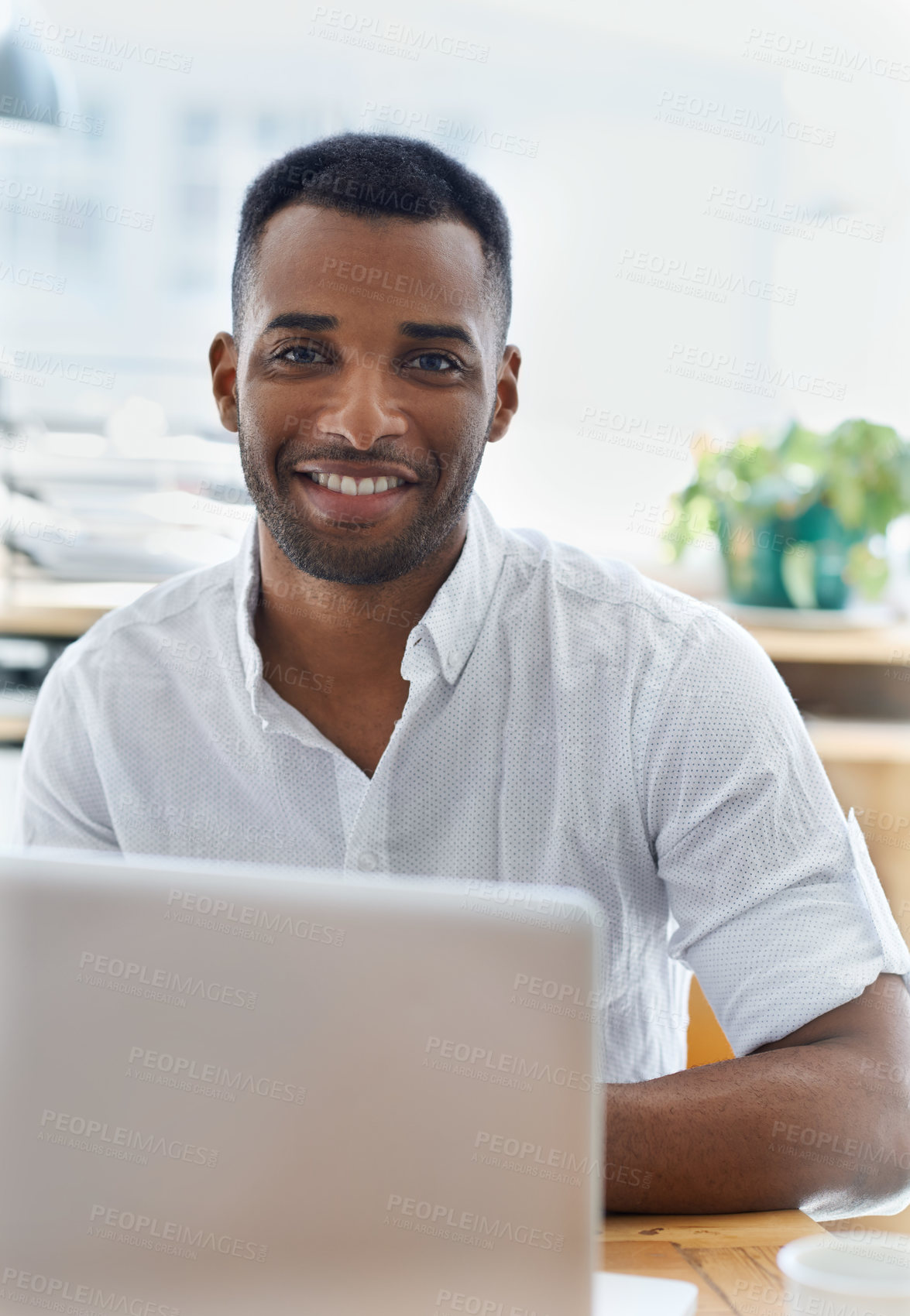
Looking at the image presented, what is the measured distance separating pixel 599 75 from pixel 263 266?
1765mm

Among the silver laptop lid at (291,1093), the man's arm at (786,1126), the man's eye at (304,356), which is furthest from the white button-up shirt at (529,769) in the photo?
the silver laptop lid at (291,1093)

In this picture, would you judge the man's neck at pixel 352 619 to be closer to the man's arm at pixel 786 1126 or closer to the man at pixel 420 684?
the man at pixel 420 684

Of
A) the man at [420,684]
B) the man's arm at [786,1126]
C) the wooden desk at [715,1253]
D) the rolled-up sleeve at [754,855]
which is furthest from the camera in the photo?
the man at [420,684]

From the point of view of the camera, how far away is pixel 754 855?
1.11 metres

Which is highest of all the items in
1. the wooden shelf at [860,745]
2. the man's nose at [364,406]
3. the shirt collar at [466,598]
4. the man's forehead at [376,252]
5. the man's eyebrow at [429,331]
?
the man's forehead at [376,252]

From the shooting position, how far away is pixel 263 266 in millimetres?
1329

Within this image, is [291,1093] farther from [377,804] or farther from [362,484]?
[362,484]

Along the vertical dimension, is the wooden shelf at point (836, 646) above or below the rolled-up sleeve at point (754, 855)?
below

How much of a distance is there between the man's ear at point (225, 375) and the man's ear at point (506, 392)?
296 mm

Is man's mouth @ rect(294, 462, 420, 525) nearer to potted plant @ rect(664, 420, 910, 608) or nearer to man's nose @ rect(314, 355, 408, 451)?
man's nose @ rect(314, 355, 408, 451)

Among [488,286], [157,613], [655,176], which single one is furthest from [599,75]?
[157,613]

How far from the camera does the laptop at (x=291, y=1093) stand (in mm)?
527

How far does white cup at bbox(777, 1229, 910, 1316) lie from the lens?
1.98 feet

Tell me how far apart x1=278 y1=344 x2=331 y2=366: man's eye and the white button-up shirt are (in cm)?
21
